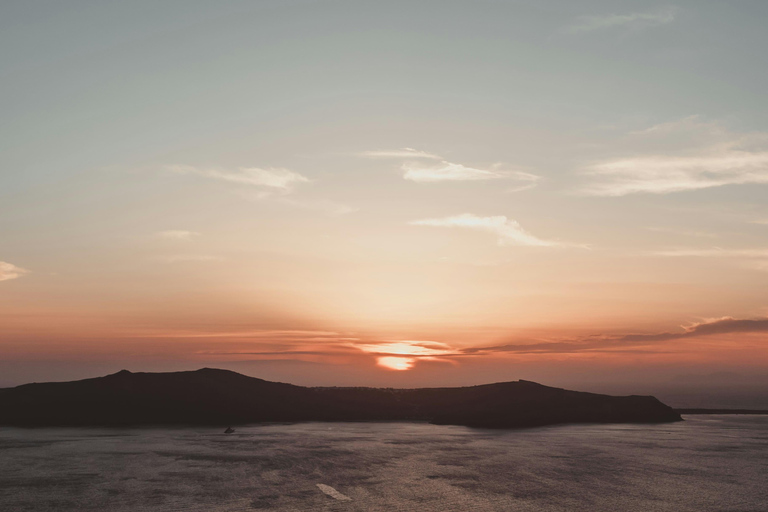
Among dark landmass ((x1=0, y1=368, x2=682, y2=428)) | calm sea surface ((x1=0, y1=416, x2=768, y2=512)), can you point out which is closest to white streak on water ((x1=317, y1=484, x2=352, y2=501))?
calm sea surface ((x1=0, y1=416, x2=768, y2=512))

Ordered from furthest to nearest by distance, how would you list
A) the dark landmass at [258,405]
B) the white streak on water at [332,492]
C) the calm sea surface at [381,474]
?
the dark landmass at [258,405] < the white streak on water at [332,492] < the calm sea surface at [381,474]

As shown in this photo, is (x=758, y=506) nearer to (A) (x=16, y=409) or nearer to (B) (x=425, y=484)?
(B) (x=425, y=484)

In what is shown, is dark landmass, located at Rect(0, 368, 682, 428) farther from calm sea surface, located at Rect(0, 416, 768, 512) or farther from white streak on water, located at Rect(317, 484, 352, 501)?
white streak on water, located at Rect(317, 484, 352, 501)

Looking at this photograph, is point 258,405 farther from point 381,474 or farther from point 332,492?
point 332,492

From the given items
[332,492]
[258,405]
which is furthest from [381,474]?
[258,405]

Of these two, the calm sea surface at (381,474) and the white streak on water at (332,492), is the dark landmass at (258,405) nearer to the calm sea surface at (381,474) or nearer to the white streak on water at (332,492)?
the calm sea surface at (381,474)

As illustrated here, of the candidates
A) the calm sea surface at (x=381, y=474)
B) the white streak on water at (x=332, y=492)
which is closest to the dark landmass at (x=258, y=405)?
the calm sea surface at (x=381, y=474)
